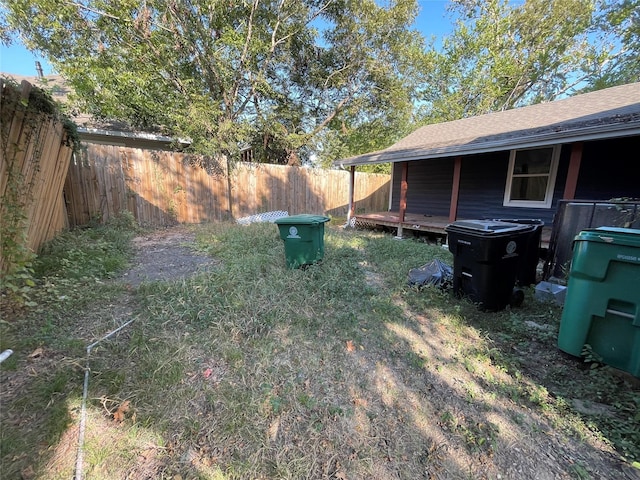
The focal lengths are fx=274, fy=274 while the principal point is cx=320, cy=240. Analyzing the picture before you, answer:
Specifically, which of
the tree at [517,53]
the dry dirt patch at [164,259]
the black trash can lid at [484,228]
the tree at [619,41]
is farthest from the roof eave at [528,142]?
the tree at [619,41]

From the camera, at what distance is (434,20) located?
1659 centimetres

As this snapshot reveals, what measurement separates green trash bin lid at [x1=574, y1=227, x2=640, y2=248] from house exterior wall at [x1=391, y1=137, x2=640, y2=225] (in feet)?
15.8

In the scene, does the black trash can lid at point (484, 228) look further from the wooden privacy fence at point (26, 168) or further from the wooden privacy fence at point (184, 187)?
the wooden privacy fence at point (184, 187)

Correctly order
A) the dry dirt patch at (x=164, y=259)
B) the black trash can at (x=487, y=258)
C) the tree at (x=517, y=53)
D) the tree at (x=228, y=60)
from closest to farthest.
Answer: the black trash can at (x=487, y=258) → the dry dirt patch at (x=164, y=259) → the tree at (x=228, y=60) → the tree at (x=517, y=53)

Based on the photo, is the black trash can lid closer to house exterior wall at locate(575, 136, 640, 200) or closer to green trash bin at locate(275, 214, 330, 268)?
green trash bin at locate(275, 214, 330, 268)

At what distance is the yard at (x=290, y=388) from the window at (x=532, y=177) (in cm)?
426

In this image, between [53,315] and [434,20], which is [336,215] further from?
[434,20]

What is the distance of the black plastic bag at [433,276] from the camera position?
3.91 m

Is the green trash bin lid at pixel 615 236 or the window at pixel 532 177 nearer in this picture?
the green trash bin lid at pixel 615 236

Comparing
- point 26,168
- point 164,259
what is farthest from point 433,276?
point 26,168

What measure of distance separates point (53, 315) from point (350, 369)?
2809 millimetres

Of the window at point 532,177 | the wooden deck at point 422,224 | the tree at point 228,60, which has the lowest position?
the wooden deck at point 422,224

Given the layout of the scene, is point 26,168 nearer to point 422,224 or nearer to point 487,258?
point 487,258

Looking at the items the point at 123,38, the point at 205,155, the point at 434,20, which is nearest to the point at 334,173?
the point at 205,155
